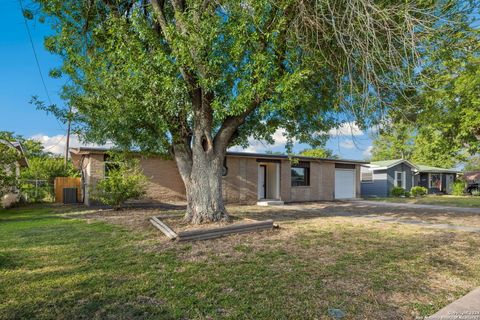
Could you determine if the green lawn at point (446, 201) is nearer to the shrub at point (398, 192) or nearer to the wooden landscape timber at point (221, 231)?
the shrub at point (398, 192)

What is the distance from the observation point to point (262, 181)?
18266 mm

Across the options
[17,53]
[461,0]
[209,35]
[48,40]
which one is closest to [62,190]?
[17,53]

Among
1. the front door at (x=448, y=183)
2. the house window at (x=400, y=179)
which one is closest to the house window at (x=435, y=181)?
the front door at (x=448, y=183)

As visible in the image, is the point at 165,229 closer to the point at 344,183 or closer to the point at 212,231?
the point at 212,231

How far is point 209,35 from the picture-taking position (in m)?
5.79

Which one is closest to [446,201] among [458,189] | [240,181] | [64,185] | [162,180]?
[458,189]

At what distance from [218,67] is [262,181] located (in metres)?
12.8

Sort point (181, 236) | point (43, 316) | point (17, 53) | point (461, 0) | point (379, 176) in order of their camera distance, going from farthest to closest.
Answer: point (379, 176), point (17, 53), point (181, 236), point (461, 0), point (43, 316)

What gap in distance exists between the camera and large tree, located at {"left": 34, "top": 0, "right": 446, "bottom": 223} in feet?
17.0

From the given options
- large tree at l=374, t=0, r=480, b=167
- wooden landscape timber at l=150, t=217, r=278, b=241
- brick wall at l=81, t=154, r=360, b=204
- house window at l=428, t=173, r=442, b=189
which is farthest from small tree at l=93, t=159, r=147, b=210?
house window at l=428, t=173, r=442, b=189

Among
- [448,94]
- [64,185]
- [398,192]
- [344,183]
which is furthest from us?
[398,192]

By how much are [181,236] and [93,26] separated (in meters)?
6.57

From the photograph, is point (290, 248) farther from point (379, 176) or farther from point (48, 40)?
point (379, 176)

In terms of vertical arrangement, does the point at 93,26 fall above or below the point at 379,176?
above
